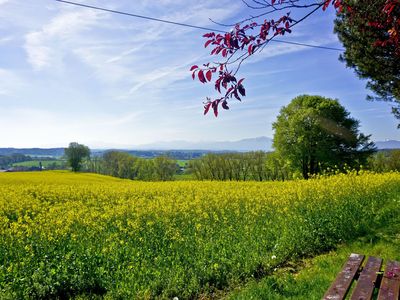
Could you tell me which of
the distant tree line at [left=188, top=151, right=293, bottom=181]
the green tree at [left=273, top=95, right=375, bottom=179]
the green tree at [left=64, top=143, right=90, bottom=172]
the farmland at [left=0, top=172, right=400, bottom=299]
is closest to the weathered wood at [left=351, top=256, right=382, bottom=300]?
the farmland at [left=0, top=172, right=400, bottom=299]

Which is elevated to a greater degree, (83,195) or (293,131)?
(293,131)

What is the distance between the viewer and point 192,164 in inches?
2640

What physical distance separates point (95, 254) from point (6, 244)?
2159 millimetres

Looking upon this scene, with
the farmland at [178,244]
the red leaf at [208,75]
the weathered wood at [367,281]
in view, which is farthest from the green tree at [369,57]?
the red leaf at [208,75]

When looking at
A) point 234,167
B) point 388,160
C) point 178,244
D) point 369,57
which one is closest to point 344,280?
point 178,244

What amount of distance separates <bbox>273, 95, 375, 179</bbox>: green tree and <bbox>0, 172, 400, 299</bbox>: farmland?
82.5ft

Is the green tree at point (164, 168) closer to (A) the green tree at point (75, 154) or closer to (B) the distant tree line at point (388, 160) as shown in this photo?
(A) the green tree at point (75, 154)

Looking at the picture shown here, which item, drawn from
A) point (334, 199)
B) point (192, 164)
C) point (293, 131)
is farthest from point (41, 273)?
point (192, 164)

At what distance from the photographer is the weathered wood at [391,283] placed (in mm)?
3561

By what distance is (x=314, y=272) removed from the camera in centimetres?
587

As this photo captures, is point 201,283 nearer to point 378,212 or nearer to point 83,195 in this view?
point 378,212

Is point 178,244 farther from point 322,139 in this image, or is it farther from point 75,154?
point 75,154

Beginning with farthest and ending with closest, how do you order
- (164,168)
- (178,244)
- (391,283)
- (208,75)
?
1. (164,168)
2. (178,244)
3. (391,283)
4. (208,75)

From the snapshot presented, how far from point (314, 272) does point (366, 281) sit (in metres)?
2.00
